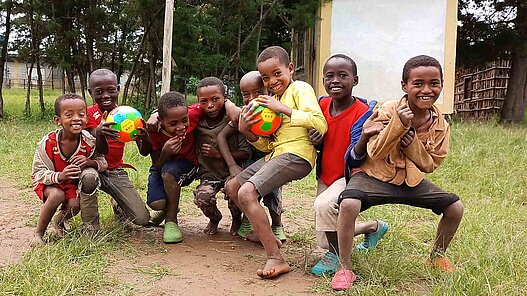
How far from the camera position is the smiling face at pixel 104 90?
3.97 m

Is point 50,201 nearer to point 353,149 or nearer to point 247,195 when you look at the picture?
point 247,195

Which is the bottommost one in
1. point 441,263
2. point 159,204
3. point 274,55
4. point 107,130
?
point 441,263

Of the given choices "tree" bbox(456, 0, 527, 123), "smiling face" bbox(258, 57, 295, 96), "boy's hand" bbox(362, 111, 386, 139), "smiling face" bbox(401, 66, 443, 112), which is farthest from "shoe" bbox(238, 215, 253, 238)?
"tree" bbox(456, 0, 527, 123)

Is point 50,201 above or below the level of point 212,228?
Result: above

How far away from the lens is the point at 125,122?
368 centimetres

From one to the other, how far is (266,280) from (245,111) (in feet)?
3.45

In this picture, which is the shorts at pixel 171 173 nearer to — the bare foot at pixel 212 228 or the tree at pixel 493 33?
the bare foot at pixel 212 228

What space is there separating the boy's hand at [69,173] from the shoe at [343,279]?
1878 mm

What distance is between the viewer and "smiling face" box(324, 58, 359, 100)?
3.38 m

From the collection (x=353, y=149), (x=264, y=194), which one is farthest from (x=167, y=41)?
(x=353, y=149)

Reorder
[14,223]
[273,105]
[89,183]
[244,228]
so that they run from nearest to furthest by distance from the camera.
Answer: [273,105] → [89,183] → [244,228] → [14,223]

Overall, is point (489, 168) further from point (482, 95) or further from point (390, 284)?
point (482, 95)

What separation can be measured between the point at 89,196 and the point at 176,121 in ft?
2.66

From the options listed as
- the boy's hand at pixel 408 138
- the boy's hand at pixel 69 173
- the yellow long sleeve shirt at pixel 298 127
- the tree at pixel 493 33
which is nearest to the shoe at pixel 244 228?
the yellow long sleeve shirt at pixel 298 127
